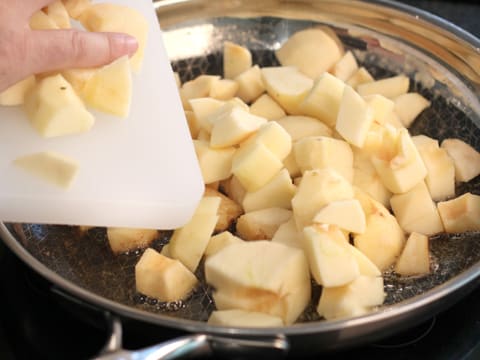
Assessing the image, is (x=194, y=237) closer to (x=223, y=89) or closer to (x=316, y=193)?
(x=316, y=193)

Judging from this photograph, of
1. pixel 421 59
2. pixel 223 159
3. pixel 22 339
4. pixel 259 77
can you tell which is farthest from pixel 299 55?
pixel 22 339

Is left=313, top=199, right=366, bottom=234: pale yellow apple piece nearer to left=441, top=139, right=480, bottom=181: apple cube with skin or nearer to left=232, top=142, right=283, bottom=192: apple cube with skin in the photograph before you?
left=232, top=142, right=283, bottom=192: apple cube with skin

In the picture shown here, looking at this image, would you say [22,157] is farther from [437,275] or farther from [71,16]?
[437,275]

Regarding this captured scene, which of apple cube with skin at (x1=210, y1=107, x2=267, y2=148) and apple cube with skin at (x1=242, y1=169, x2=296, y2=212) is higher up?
apple cube with skin at (x1=210, y1=107, x2=267, y2=148)

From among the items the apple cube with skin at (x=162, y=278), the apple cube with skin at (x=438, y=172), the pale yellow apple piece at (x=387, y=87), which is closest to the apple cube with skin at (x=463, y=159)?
the apple cube with skin at (x=438, y=172)

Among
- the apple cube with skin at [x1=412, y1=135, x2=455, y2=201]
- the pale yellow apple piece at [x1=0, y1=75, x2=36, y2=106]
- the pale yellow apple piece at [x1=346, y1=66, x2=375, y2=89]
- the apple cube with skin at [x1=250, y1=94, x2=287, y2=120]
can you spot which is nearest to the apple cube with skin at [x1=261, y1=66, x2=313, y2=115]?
the apple cube with skin at [x1=250, y1=94, x2=287, y2=120]

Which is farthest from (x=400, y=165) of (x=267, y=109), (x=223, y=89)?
(x=223, y=89)
